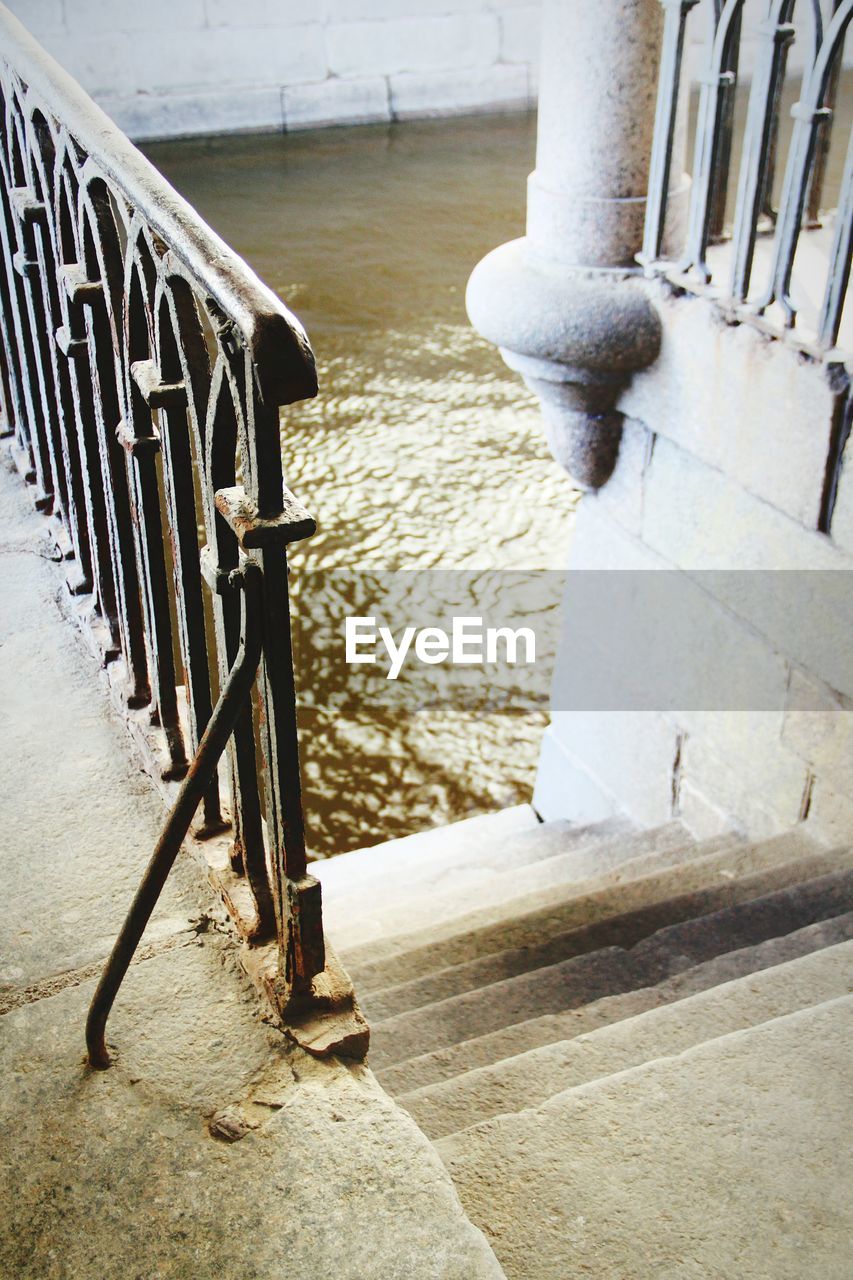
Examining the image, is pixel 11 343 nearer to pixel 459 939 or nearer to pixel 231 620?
pixel 231 620

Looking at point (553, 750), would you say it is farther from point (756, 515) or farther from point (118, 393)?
point (118, 393)

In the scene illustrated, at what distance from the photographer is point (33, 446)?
2191 millimetres

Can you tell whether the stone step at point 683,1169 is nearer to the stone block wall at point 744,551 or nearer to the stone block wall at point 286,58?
the stone block wall at point 744,551

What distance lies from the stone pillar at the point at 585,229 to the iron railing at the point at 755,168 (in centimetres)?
7

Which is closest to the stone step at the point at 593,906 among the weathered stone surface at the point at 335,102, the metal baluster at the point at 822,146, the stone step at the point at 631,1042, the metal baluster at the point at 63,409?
the stone step at the point at 631,1042

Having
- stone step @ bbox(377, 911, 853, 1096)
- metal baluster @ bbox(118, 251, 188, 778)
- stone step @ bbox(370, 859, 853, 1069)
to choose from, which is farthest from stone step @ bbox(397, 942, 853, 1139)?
metal baluster @ bbox(118, 251, 188, 778)

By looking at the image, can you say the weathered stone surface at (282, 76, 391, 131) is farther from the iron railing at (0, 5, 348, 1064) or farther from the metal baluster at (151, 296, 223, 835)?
the metal baluster at (151, 296, 223, 835)

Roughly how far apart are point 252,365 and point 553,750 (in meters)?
2.82

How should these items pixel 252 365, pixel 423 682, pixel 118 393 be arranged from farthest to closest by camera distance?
1. pixel 423 682
2. pixel 118 393
3. pixel 252 365

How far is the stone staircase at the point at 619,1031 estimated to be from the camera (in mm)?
1389

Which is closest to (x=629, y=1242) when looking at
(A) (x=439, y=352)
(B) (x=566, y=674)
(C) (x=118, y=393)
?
(C) (x=118, y=393)

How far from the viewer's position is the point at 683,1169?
147 cm

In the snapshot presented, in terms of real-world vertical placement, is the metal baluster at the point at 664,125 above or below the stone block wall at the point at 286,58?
above

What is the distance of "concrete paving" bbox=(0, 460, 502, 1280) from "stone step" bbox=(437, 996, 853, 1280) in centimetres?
27
